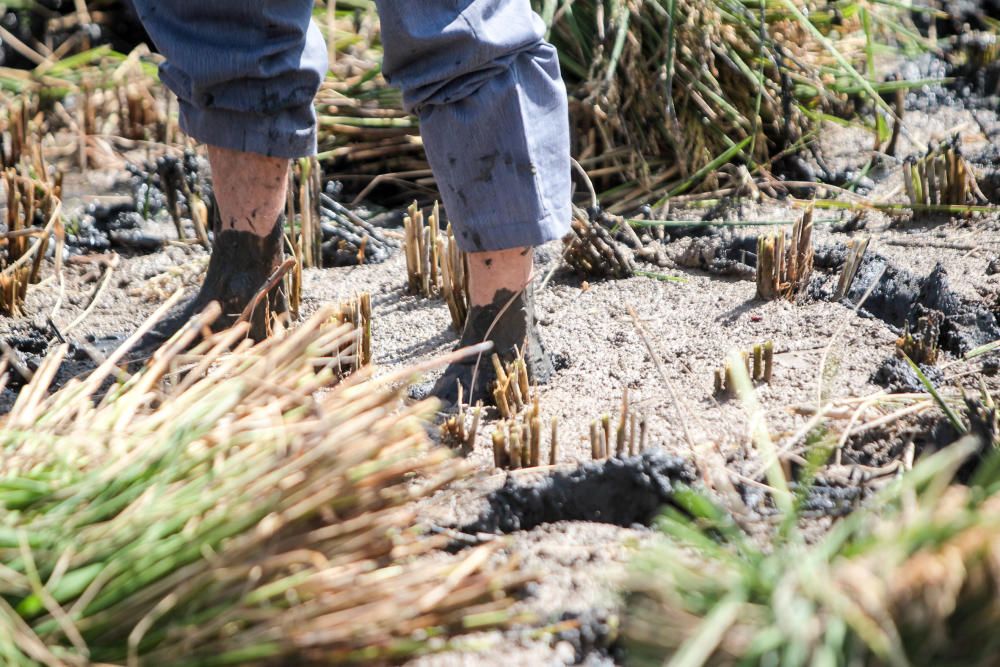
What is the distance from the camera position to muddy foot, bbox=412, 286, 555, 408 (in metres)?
2.34

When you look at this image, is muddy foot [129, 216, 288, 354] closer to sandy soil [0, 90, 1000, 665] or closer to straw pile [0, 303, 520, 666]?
sandy soil [0, 90, 1000, 665]

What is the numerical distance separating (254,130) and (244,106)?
0.20 ft

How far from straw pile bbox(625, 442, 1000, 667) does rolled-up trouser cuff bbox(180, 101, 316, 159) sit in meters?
1.52

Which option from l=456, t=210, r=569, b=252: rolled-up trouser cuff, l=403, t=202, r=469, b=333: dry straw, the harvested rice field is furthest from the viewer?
l=403, t=202, r=469, b=333: dry straw

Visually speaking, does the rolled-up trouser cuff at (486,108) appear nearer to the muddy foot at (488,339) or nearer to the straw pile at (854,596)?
the muddy foot at (488,339)

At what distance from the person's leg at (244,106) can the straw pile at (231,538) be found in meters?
0.80

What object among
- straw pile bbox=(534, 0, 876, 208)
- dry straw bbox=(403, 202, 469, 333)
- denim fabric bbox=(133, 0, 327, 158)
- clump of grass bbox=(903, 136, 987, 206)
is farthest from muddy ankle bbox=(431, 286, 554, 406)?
clump of grass bbox=(903, 136, 987, 206)

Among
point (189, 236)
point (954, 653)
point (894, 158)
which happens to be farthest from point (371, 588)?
point (894, 158)

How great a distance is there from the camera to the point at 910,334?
8.10 feet

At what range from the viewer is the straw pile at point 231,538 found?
132 centimetres

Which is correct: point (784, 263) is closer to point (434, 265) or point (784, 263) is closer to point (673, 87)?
point (434, 265)

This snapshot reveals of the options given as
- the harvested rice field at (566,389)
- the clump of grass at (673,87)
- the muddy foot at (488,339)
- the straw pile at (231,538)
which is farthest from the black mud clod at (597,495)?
the clump of grass at (673,87)

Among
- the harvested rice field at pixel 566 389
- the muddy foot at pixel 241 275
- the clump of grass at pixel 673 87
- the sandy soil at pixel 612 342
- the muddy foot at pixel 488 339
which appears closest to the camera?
the harvested rice field at pixel 566 389

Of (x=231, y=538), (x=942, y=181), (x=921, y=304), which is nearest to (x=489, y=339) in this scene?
(x=231, y=538)
